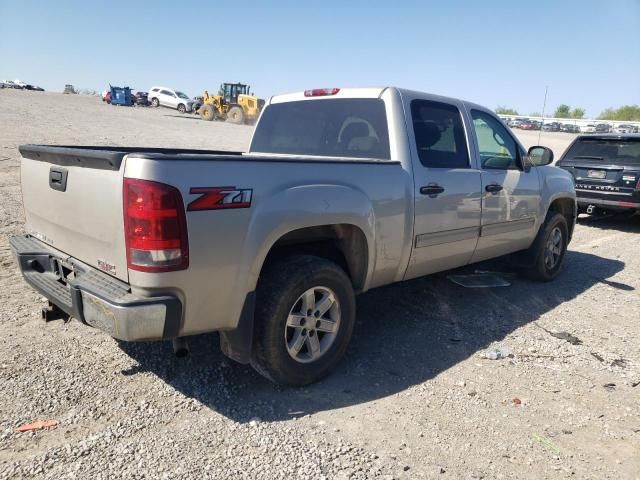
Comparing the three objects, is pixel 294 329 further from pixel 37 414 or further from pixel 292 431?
pixel 37 414

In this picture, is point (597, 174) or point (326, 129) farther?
point (597, 174)

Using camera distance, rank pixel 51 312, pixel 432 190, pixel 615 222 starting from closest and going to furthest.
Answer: pixel 51 312
pixel 432 190
pixel 615 222

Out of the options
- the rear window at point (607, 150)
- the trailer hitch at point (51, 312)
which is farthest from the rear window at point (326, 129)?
the rear window at point (607, 150)

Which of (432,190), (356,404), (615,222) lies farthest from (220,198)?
(615,222)

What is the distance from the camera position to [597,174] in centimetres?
940

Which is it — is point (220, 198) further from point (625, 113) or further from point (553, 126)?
point (625, 113)

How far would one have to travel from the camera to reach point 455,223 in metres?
4.17

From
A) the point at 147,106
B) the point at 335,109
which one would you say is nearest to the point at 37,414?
the point at 335,109

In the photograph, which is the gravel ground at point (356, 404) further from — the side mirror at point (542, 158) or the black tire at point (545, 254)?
the side mirror at point (542, 158)

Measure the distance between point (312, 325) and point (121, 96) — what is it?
46.3 metres

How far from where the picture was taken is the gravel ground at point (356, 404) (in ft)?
8.42

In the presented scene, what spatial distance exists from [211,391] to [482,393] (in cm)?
180

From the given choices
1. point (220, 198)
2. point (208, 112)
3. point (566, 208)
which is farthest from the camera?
point (208, 112)

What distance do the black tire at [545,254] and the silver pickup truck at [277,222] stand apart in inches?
34.9
